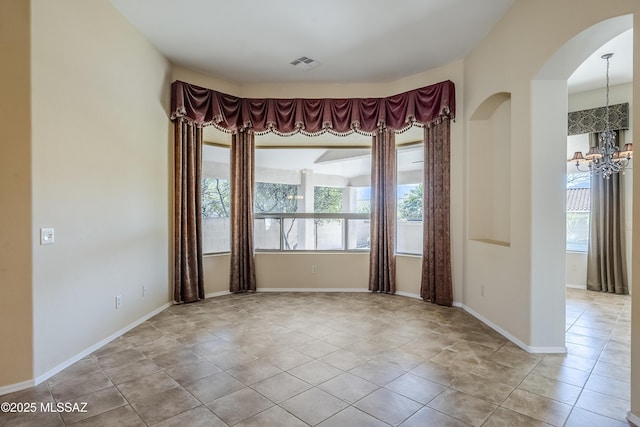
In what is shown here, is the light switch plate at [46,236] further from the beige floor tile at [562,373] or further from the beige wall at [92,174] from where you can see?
the beige floor tile at [562,373]

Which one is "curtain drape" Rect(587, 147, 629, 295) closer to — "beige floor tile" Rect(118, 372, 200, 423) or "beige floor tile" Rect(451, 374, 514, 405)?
"beige floor tile" Rect(451, 374, 514, 405)

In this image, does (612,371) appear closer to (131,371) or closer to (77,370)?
(131,371)

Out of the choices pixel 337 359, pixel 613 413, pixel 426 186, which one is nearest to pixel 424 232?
pixel 426 186

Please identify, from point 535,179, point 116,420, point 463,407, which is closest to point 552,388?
point 463,407

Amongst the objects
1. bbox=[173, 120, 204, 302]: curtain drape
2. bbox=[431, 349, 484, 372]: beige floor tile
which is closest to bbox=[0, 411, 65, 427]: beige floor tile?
bbox=[173, 120, 204, 302]: curtain drape

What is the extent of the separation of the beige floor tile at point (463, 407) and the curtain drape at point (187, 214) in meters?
3.37

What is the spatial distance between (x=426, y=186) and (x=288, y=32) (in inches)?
101

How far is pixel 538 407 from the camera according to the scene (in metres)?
2.08

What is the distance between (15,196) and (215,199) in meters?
2.71

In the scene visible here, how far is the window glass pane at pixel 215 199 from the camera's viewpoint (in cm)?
486

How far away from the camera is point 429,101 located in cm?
438

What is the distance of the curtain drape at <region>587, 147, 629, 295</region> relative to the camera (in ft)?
16.4

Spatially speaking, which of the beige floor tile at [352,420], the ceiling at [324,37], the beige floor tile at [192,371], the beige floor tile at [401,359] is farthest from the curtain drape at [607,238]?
the beige floor tile at [192,371]

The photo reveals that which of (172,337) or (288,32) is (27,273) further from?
(288,32)
